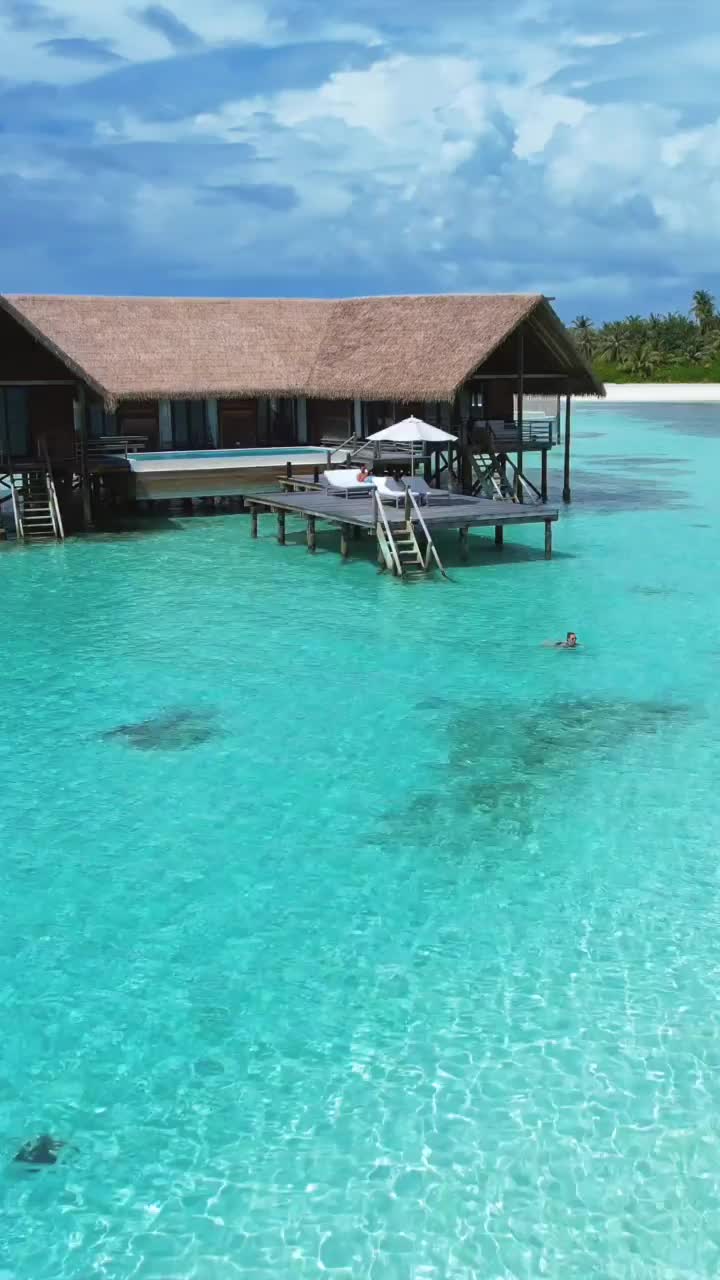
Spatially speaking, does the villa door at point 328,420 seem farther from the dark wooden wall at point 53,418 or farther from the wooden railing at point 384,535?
the wooden railing at point 384,535

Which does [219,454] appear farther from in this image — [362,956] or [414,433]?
[362,956]

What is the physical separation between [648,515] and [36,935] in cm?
2244

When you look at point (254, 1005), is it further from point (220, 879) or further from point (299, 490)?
point (299, 490)

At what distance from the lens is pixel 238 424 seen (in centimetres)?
3022

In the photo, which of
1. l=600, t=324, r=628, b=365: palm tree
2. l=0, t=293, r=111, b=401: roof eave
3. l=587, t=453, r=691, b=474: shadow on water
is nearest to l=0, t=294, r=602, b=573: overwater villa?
l=0, t=293, r=111, b=401: roof eave

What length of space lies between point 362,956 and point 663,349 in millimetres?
94359

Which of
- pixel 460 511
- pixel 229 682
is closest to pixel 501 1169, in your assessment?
pixel 229 682

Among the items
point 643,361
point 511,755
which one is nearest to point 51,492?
point 511,755

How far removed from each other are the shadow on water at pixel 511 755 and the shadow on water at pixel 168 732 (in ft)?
7.56

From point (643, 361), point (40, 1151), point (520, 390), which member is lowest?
point (40, 1151)

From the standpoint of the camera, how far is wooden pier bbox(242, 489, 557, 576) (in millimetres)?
20188

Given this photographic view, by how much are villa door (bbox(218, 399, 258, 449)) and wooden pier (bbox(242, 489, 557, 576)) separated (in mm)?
A: 6777

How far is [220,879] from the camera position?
29.5 feet

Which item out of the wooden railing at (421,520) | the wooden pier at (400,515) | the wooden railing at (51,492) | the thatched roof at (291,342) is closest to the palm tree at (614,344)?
the thatched roof at (291,342)
